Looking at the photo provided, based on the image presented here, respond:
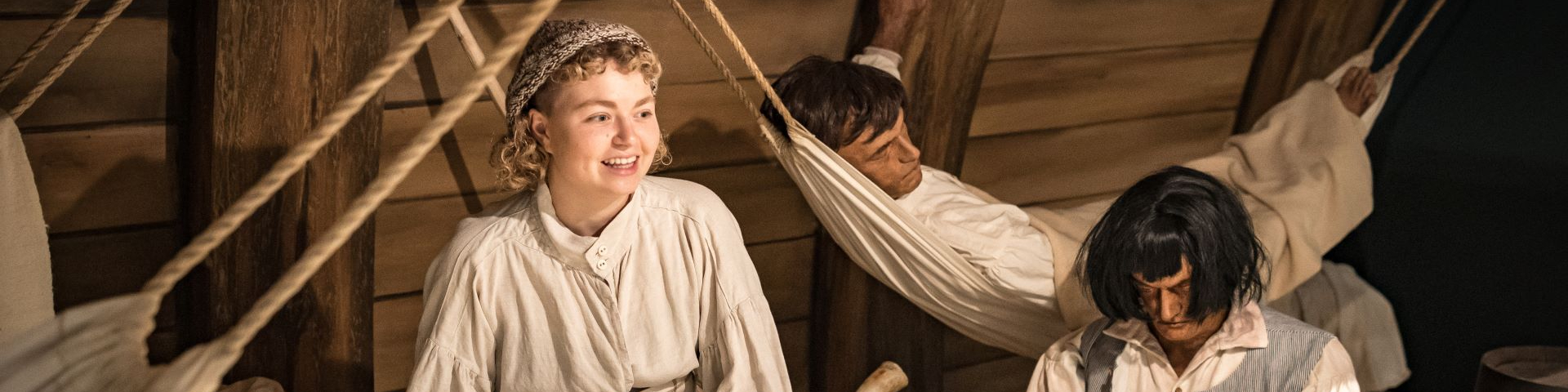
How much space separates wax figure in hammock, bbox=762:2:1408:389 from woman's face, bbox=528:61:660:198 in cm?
41

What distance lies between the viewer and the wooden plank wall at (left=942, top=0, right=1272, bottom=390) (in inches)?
96.3

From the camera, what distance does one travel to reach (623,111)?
1619 mm

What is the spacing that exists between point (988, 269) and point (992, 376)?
70cm

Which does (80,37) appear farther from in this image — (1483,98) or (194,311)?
(1483,98)

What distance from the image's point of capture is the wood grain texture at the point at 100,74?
173 centimetres

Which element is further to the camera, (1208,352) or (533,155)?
(1208,352)

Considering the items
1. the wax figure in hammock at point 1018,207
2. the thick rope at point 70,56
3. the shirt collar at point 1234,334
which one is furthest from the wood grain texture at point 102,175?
the shirt collar at point 1234,334

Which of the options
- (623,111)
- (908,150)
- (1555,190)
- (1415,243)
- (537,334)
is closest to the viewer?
(623,111)

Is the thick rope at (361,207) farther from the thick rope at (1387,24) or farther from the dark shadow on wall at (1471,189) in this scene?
the dark shadow on wall at (1471,189)

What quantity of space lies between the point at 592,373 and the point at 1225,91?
1.66m

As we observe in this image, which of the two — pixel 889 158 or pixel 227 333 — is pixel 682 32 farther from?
pixel 227 333

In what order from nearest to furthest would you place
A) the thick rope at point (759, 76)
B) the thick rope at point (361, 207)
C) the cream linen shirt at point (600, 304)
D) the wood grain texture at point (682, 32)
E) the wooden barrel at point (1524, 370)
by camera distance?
the thick rope at point (361, 207) → the cream linen shirt at point (600, 304) → the thick rope at point (759, 76) → the wood grain texture at point (682, 32) → the wooden barrel at point (1524, 370)

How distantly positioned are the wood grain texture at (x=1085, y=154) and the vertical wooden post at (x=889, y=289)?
17 centimetres

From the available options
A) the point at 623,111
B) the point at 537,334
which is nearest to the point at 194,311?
the point at 537,334
